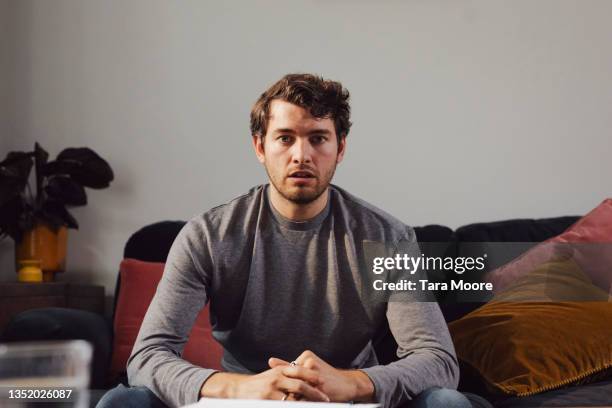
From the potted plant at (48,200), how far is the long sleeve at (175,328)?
4.09ft

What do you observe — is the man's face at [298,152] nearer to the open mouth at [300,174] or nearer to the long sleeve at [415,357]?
the open mouth at [300,174]

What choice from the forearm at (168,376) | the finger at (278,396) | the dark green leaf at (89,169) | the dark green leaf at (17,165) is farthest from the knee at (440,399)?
the dark green leaf at (17,165)

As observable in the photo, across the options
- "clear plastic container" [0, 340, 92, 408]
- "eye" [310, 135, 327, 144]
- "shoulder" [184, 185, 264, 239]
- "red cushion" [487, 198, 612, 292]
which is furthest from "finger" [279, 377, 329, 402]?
"red cushion" [487, 198, 612, 292]

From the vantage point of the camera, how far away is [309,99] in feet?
5.71

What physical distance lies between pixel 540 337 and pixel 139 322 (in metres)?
1.20

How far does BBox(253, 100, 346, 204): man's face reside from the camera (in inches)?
67.5

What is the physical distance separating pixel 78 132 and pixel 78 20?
1.42ft

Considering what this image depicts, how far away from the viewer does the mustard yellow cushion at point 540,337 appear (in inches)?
78.7

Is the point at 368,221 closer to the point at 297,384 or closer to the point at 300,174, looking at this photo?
the point at 300,174

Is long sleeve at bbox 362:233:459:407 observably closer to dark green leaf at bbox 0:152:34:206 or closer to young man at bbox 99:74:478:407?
young man at bbox 99:74:478:407

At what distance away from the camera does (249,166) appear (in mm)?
2910

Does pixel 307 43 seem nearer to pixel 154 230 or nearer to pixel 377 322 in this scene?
pixel 154 230

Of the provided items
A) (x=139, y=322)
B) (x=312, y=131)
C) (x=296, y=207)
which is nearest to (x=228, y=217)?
(x=296, y=207)

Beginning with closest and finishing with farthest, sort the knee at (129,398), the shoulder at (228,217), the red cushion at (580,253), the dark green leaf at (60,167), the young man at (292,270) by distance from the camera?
the knee at (129,398) < the young man at (292,270) < the shoulder at (228,217) < the red cushion at (580,253) < the dark green leaf at (60,167)
